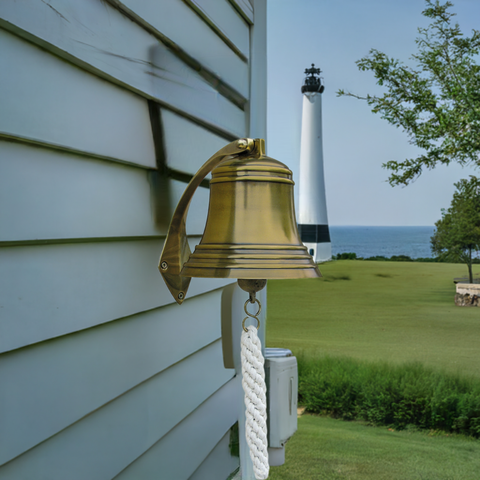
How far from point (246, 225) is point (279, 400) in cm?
89

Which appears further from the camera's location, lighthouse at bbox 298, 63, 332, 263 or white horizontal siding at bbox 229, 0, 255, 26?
lighthouse at bbox 298, 63, 332, 263

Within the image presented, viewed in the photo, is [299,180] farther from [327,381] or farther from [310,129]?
[327,381]

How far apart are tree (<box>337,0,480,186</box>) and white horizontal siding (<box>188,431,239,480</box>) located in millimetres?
2439

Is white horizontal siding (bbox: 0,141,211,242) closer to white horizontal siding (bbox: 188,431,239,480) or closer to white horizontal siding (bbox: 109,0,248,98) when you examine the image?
white horizontal siding (bbox: 109,0,248,98)

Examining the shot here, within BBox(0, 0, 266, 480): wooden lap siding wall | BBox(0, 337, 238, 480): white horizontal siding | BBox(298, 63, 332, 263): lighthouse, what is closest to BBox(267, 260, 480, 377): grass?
BBox(298, 63, 332, 263): lighthouse

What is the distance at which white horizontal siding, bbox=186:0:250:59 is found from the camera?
1.08 metres

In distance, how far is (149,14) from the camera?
828mm

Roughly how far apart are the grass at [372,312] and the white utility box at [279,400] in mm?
1835

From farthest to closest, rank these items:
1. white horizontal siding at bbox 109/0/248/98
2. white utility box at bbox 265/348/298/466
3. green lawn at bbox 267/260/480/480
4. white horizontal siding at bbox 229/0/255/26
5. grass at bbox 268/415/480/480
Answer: green lawn at bbox 267/260/480/480 → grass at bbox 268/415/480/480 → white utility box at bbox 265/348/298/466 → white horizontal siding at bbox 229/0/255/26 → white horizontal siding at bbox 109/0/248/98

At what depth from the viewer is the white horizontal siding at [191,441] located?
2.81 ft

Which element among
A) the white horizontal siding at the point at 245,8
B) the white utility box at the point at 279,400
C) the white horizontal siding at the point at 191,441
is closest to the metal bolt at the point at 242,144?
the white horizontal siding at the point at 191,441

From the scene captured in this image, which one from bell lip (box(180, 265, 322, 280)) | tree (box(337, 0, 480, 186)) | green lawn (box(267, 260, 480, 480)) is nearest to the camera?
bell lip (box(180, 265, 322, 280))

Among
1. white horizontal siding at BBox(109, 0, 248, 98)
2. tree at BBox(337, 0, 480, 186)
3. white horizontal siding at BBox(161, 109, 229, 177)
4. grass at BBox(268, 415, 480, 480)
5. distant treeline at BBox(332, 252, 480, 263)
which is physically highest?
tree at BBox(337, 0, 480, 186)

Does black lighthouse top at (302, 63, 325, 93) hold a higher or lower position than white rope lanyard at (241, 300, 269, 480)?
higher
